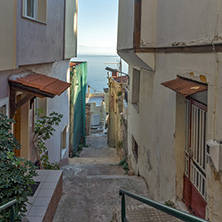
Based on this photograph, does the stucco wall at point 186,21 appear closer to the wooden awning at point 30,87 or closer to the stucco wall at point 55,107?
the wooden awning at point 30,87

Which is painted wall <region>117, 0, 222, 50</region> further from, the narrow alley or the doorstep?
the doorstep

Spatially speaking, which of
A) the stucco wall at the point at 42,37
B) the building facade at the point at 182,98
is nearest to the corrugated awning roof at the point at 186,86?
the building facade at the point at 182,98

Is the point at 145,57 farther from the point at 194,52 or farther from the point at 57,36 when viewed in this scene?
the point at 57,36

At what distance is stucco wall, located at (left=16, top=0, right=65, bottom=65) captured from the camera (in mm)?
5866

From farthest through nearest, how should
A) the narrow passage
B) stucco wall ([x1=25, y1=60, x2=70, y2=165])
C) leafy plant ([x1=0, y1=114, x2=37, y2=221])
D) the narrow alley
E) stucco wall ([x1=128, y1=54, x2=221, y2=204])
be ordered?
stucco wall ([x1=25, y1=60, x2=70, y2=165]) → the narrow passage → the narrow alley → stucco wall ([x1=128, y1=54, x2=221, y2=204]) → leafy plant ([x1=0, y1=114, x2=37, y2=221])

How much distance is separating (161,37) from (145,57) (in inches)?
30.0

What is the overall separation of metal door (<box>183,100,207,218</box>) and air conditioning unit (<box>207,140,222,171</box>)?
3.15 feet

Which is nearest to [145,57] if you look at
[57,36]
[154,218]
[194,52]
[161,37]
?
[161,37]

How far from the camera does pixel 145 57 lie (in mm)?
6984

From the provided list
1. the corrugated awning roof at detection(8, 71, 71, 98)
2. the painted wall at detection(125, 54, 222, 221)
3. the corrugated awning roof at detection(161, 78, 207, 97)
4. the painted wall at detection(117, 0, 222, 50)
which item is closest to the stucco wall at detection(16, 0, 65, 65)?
the corrugated awning roof at detection(8, 71, 71, 98)

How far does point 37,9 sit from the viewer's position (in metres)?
7.19

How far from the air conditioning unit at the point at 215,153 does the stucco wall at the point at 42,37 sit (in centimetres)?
414

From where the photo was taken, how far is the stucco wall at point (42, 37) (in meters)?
5.87

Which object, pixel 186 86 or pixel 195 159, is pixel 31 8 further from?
pixel 195 159
